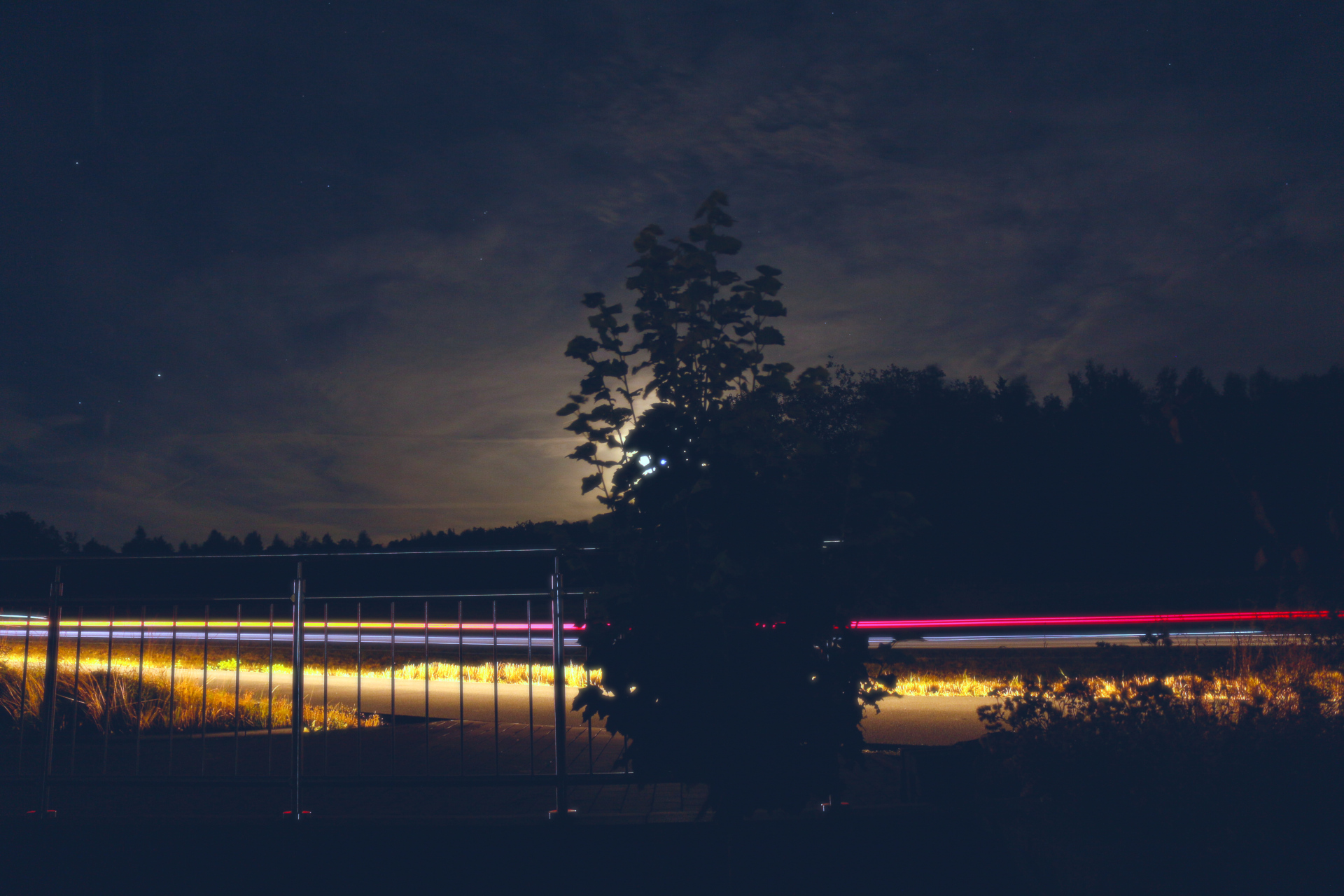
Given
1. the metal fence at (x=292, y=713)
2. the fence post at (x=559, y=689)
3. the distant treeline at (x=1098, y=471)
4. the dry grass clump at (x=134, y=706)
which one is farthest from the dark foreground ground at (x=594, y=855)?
the distant treeline at (x=1098, y=471)

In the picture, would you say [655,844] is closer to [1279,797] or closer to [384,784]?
[384,784]

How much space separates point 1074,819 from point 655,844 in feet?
7.71

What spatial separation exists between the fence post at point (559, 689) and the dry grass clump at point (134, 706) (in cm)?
458

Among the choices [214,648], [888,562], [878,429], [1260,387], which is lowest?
[214,648]

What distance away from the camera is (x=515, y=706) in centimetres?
980

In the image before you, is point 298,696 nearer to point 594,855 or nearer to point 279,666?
point 594,855

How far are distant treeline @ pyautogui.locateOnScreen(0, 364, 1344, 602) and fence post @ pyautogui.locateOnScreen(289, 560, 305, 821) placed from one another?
2775cm

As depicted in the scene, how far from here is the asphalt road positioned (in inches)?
329

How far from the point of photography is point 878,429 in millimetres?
4176

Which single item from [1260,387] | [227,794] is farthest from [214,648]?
[1260,387]

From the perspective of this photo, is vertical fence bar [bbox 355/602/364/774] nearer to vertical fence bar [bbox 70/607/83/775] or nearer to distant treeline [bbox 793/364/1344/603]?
vertical fence bar [bbox 70/607/83/775]

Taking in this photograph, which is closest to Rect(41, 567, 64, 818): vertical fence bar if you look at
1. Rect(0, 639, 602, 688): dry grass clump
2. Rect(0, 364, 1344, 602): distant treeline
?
Rect(0, 639, 602, 688): dry grass clump

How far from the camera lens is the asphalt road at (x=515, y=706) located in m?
8.36

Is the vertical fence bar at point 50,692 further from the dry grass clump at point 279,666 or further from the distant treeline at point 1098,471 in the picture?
the distant treeline at point 1098,471
